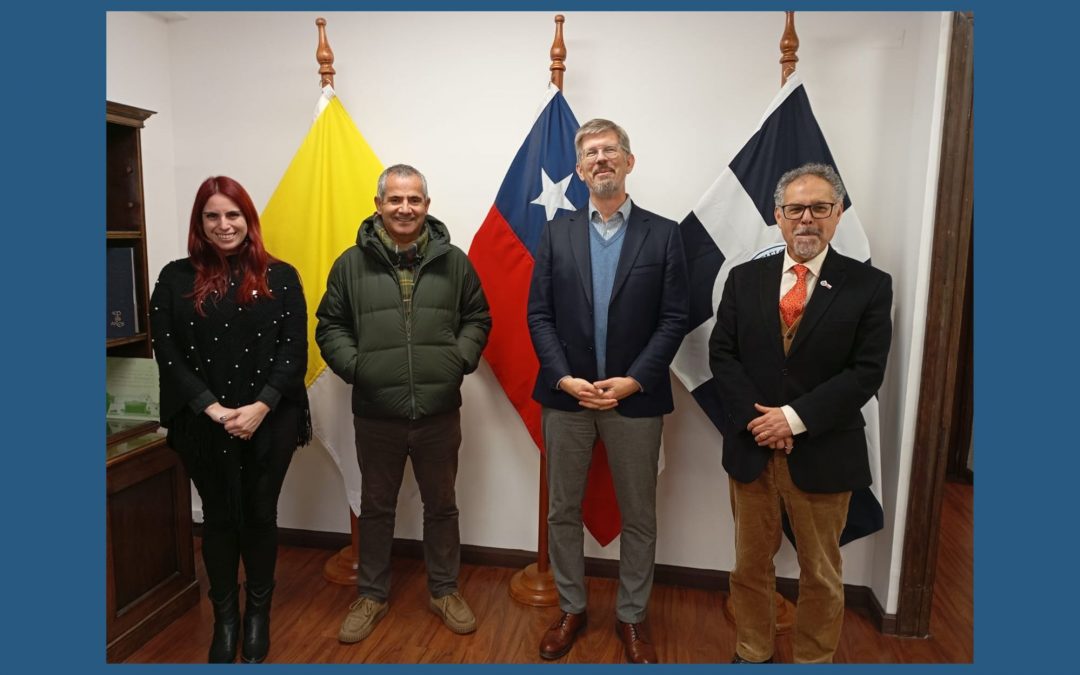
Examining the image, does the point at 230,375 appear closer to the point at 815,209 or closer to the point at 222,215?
the point at 222,215

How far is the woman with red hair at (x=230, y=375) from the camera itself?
2059mm

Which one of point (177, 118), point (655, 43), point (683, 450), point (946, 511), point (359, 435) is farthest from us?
point (946, 511)

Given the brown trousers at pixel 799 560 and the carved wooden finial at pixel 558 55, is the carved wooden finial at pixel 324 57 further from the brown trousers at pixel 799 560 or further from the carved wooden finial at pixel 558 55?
the brown trousers at pixel 799 560

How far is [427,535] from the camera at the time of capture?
245cm

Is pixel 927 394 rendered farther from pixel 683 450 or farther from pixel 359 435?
pixel 359 435

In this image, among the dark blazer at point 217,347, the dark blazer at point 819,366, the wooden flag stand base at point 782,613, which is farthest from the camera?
the wooden flag stand base at point 782,613

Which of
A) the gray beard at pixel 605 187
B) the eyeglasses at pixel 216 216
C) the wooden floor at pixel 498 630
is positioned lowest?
the wooden floor at pixel 498 630

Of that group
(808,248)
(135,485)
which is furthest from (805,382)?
(135,485)

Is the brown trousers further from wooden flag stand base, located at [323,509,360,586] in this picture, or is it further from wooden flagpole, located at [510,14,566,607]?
wooden flag stand base, located at [323,509,360,586]

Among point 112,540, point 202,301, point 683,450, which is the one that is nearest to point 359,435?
point 202,301

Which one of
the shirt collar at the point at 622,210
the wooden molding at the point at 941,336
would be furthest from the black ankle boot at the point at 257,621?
the wooden molding at the point at 941,336

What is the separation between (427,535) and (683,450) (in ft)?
3.48

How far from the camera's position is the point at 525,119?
2.64 meters

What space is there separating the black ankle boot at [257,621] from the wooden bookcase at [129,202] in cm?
96
